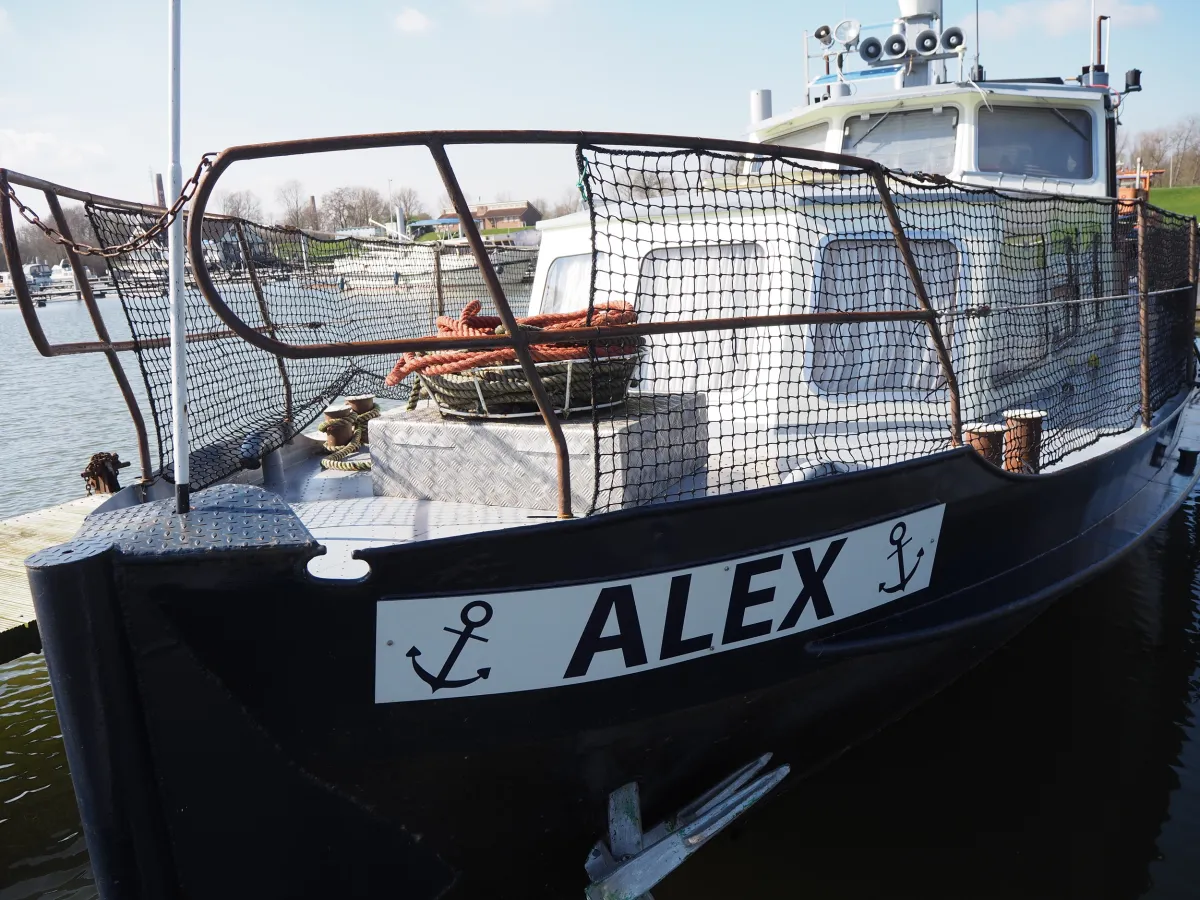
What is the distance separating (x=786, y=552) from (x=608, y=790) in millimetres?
1019

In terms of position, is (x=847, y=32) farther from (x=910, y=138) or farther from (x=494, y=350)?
(x=494, y=350)

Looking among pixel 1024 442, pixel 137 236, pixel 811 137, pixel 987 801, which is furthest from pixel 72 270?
pixel 811 137

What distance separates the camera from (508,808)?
296 cm

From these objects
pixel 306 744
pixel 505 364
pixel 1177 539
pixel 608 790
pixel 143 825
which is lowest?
pixel 1177 539

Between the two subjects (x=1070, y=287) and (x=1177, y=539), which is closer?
(x=1070, y=287)

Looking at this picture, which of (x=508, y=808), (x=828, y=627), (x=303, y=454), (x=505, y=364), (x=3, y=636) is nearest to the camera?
(x=508, y=808)

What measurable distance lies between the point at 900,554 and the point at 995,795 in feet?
6.35

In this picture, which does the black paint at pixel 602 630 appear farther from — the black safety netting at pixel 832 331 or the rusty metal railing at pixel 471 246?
the black safety netting at pixel 832 331

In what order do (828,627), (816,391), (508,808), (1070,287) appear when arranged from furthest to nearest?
(1070,287) < (816,391) < (828,627) < (508,808)

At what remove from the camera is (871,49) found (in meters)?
7.24

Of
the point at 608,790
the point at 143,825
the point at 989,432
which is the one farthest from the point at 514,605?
the point at 989,432

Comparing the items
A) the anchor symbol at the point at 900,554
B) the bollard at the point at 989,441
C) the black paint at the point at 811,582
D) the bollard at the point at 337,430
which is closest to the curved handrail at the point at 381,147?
the black paint at the point at 811,582

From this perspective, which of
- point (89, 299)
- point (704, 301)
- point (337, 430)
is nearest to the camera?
point (89, 299)

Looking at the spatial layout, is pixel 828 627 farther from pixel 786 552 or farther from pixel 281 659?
pixel 281 659
